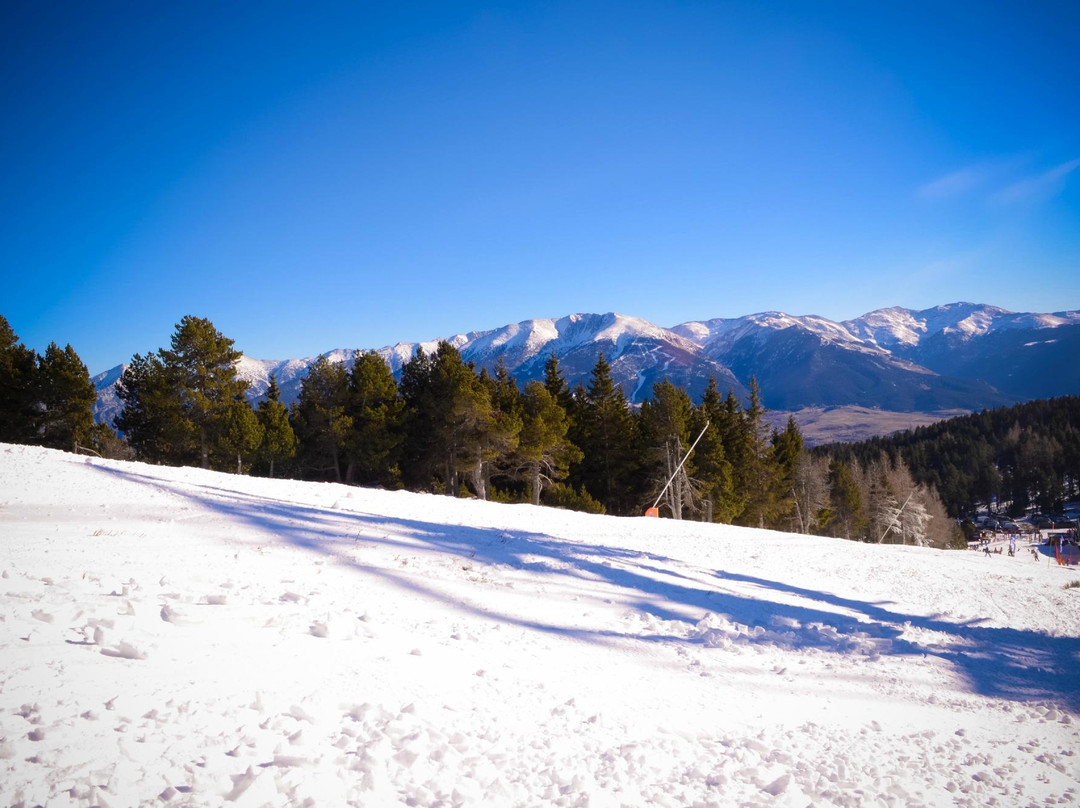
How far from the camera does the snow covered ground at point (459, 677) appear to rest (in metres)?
3.86

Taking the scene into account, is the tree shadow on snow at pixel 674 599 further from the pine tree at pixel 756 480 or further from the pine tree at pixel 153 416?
the pine tree at pixel 756 480

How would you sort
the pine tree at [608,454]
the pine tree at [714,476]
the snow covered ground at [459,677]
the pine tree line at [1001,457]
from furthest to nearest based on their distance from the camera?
the pine tree line at [1001,457] → the pine tree at [608,454] → the pine tree at [714,476] → the snow covered ground at [459,677]

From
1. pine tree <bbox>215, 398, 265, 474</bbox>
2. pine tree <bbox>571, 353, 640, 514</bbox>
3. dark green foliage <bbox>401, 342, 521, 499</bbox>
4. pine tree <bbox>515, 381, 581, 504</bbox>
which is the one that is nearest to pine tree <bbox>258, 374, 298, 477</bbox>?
pine tree <bbox>215, 398, 265, 474</bbox>

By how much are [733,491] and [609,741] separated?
3795cm

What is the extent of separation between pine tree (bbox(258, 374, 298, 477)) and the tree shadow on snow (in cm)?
1883

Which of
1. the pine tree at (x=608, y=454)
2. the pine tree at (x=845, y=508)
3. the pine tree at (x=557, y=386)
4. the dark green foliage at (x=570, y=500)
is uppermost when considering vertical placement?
the pine tree at (x=557, y=386)

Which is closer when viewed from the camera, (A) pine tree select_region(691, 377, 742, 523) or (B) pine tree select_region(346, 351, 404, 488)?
(B) pine tree select_region(346, 351, 404, 488)

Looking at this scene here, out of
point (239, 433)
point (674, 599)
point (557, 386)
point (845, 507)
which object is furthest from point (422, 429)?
point (845, 507)

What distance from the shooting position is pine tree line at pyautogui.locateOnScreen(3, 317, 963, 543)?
30.9m

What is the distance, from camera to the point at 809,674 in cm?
725

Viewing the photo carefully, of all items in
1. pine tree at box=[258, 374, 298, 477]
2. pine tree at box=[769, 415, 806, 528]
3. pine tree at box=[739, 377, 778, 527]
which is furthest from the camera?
pine tree at box=[769, 415, 806, 528]

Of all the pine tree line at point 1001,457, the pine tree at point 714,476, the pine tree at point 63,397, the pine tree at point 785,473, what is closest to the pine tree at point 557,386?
the pine tree at point 714,476

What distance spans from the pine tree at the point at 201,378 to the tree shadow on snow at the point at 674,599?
19.1m

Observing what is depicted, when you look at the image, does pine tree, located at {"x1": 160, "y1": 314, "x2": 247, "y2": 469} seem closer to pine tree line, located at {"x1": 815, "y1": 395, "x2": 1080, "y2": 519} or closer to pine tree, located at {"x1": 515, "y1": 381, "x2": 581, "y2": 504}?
pine tree, located at {"x1": 515, "y1": 381, "x2": 581, "y2": 504}
